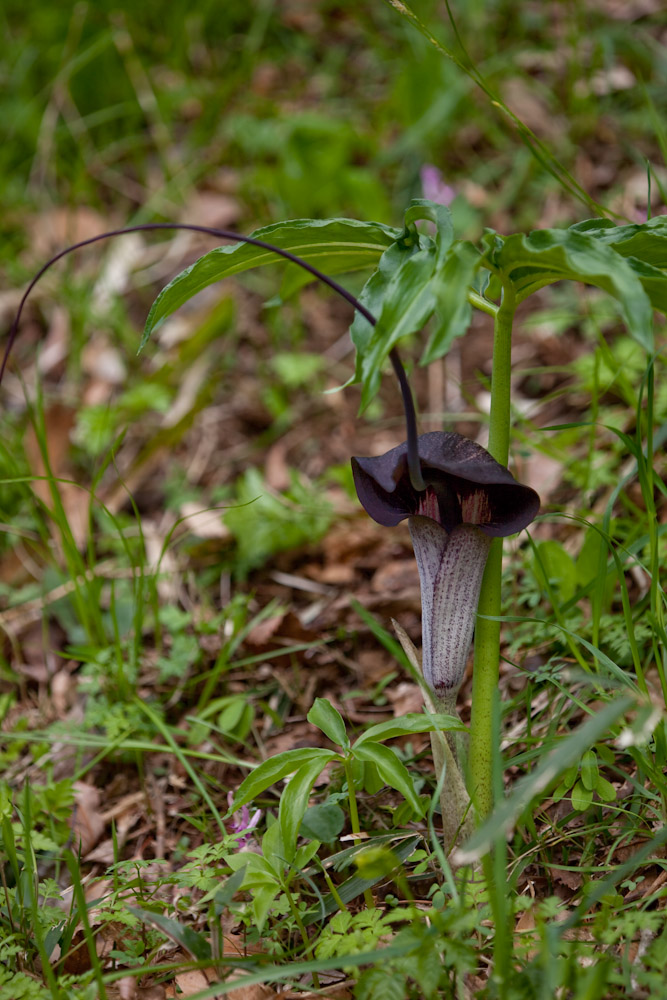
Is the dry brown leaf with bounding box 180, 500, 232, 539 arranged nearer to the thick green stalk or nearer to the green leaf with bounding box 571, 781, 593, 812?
the thick green stalk

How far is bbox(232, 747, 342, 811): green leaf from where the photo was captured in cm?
156

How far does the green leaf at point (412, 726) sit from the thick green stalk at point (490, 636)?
89 millimetres

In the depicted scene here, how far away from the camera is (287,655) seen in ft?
8.45

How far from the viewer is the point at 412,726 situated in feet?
5.01

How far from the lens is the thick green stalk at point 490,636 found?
5.11ft

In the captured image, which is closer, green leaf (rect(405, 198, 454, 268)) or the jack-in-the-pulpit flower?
green leaf (rect(405, 198, 454, 268))

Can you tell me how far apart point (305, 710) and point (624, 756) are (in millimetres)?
914

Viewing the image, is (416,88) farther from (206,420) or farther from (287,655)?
(287,655)

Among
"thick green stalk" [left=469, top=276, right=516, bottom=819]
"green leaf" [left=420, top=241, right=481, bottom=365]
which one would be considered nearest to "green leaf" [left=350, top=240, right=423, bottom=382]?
"green leaf" [left=420, top=241, right=481, bottom=365]

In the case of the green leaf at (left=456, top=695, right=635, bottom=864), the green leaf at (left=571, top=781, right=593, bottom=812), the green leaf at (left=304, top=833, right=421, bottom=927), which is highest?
the green leaf at (left=456, top=695, right=635, bottom=864)

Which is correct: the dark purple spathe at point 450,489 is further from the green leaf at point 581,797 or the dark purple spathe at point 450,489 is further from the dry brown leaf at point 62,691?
the dry brown leaf at point 62,691

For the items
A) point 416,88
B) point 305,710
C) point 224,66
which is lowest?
point 305,710

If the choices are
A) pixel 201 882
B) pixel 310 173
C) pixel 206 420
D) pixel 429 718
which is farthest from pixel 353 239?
pixel 310 173

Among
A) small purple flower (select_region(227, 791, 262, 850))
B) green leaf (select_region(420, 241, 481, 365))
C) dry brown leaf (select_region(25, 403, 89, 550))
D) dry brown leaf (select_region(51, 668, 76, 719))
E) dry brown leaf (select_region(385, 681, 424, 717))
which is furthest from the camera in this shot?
dry brown leaf (select_region(25, 403, 89, 550))
